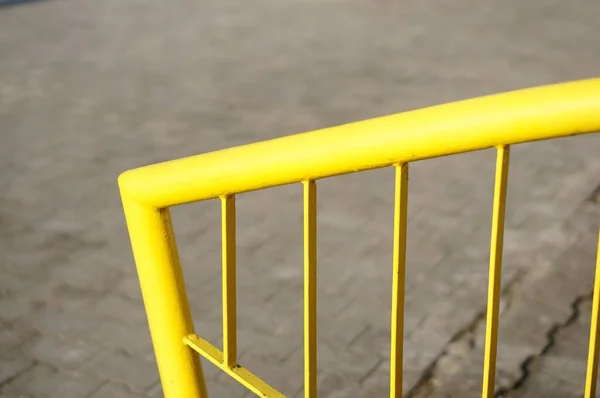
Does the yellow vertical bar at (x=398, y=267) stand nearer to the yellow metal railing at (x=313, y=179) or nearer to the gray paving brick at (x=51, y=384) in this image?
the yellow metal railing at (x=313, y=179)

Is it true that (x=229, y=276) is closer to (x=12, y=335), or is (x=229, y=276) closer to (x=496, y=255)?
(x=496, y=255)

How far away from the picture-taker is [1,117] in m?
6.04

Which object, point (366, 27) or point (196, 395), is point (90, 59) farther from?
point (196, 395)

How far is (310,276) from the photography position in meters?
1.37

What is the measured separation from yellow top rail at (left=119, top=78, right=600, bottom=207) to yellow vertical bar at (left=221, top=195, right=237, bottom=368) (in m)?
0.05

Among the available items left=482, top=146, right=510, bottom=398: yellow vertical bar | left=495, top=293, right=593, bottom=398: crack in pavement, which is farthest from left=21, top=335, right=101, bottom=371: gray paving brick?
left=482, top=146, right=510, bottom=398: yellow vertical bar

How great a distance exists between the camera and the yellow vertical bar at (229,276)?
4.57 feet

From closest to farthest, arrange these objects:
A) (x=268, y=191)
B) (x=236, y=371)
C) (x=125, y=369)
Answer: (x=236, y=371) → (x=125, y=369) → (x=268, y=191)

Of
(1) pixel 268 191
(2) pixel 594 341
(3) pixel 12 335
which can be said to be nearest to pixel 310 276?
(2) pixel 594 341

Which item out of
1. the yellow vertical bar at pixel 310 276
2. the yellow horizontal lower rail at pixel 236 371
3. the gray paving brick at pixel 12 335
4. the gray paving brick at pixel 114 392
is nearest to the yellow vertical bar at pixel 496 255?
the yellow vertical bar at pixel 310 276

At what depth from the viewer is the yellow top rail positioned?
0.98 meters

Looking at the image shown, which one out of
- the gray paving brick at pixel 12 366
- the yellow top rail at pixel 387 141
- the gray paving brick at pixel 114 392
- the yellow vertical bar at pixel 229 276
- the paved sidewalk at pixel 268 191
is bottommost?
the paved sidewalk at pixel 268 191

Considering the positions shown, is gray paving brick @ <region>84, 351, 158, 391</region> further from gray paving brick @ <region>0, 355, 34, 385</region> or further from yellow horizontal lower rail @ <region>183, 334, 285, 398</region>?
yellow horizontal lower rail @ <region>183, 334, 285, 398</region>

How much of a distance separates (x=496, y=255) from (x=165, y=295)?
2.19ft
